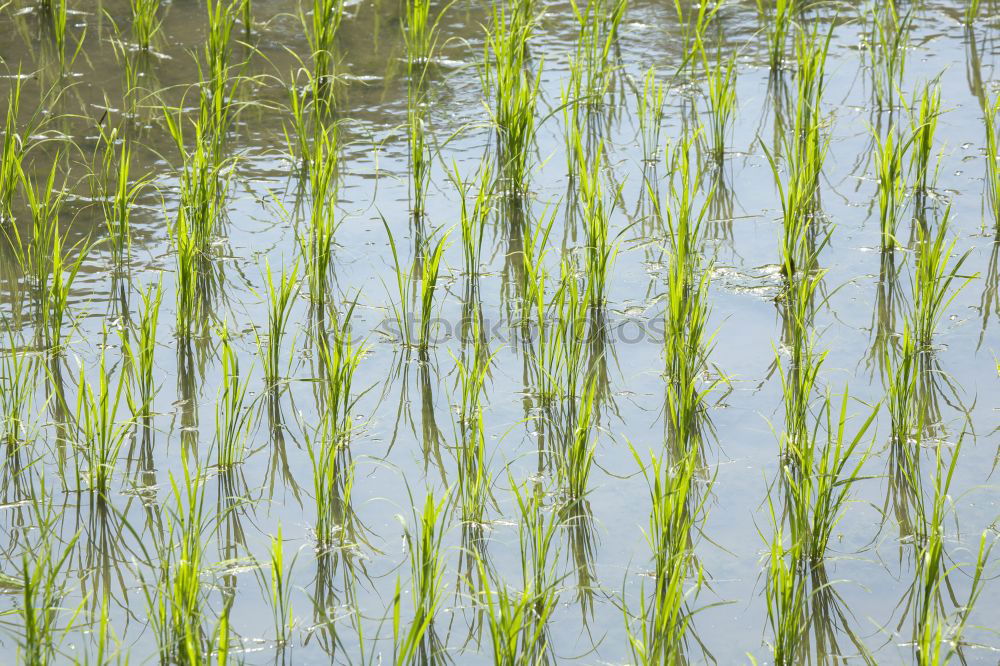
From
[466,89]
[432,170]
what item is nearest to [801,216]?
[432,170]

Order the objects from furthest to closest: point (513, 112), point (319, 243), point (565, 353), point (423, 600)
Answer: point (513, 112)
point (319, 243)
point (565, 353)
point (423, 600)

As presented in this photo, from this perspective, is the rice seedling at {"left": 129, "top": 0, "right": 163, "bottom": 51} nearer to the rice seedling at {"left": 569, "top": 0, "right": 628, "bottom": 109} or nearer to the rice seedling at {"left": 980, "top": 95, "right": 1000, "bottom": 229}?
the rice seedling at {"left": 980, "top": 95, "right": 1000, "bottom": 229}

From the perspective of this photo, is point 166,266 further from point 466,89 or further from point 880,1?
point 880,1

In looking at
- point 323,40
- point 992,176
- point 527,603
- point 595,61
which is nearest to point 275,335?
point 527,603

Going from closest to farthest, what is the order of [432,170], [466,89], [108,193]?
1. [108,193]
2. [432,170]
3. [466,89]

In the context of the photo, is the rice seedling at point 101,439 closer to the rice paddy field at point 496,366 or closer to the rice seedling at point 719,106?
the rice paddy field at point 496,366

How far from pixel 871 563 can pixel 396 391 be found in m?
1.30

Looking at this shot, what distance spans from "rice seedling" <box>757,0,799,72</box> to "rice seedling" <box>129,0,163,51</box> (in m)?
2.57

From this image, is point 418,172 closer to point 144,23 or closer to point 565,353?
point 565,353

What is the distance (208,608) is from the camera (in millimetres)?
2471

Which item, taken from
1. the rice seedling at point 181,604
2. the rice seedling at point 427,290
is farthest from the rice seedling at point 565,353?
the rice seedling at point 181,604

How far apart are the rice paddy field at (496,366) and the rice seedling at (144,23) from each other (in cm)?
3

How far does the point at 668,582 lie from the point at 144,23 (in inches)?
145

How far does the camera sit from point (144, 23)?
5.13m
